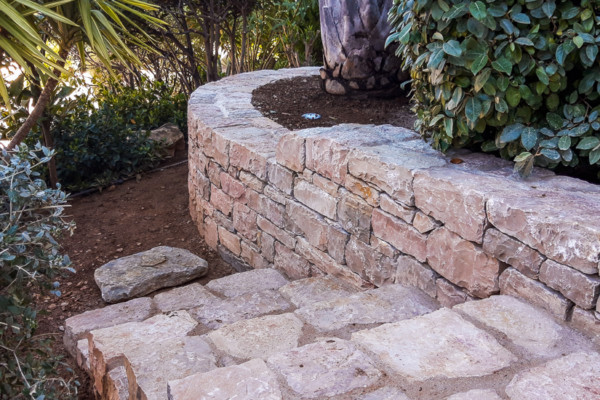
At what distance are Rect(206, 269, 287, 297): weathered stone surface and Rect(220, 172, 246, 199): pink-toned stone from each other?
63cm

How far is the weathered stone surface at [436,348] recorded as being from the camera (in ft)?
5.26

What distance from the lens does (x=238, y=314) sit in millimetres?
2531

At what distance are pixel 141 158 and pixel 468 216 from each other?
4.21 m

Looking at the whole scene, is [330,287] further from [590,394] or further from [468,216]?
[590,394]

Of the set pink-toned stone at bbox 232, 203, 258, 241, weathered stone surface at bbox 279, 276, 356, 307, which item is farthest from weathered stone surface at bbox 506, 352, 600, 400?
pink-toned stone at bbox 232, 203, 258, 241

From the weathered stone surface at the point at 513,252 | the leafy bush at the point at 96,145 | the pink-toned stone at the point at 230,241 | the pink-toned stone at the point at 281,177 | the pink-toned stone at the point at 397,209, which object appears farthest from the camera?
the leafy bush at the point at 96,145

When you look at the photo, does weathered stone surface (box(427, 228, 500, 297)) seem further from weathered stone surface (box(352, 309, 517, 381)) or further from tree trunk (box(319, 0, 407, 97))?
tree trunk (box(319, 0, 407, 97))

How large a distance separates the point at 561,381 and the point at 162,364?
3.59 feet

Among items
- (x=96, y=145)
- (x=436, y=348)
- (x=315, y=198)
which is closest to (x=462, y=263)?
(x=436, y=348)

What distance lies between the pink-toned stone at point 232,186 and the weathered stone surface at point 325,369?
2.12 m

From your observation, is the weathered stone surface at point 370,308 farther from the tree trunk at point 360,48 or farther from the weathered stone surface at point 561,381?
the tree trunk at point 360,48

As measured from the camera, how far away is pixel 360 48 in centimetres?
431

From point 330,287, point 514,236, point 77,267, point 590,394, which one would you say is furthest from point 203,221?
point 590,394

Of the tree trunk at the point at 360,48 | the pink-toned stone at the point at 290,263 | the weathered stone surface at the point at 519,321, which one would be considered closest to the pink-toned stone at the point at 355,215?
the pink-toned stone at the point at 290,263
